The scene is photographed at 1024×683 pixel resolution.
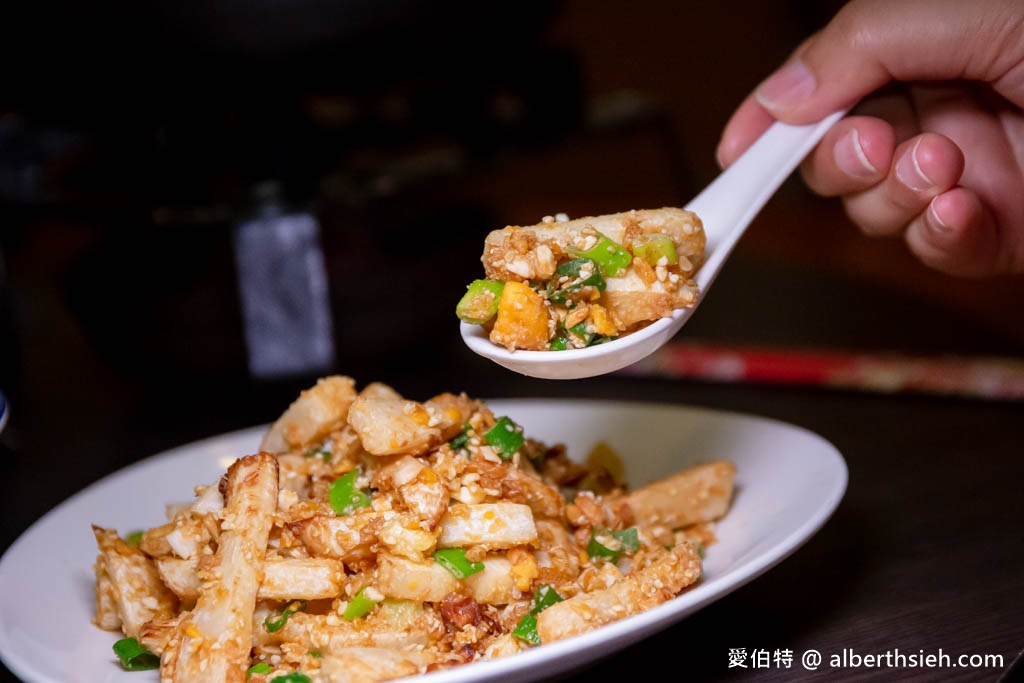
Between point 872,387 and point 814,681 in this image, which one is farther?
point 872,387

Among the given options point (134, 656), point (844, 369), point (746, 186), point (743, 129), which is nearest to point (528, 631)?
point (134, 656)

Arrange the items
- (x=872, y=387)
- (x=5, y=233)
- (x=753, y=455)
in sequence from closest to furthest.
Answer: (x=753, y=455)
(x=872, y=387)
(x=5, y=233)

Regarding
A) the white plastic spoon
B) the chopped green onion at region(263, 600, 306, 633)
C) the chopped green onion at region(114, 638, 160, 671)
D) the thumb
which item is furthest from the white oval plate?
the thumb

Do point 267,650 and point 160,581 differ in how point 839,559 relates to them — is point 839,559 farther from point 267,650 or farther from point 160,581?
point 160,581

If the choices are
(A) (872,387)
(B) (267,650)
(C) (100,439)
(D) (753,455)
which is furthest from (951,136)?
(C) (100,439)

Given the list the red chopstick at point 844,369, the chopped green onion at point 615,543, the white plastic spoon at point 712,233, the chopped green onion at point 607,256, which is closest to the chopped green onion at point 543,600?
the chopped green onion at point 615,543

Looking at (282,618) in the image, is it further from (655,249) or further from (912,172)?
(912,172)
